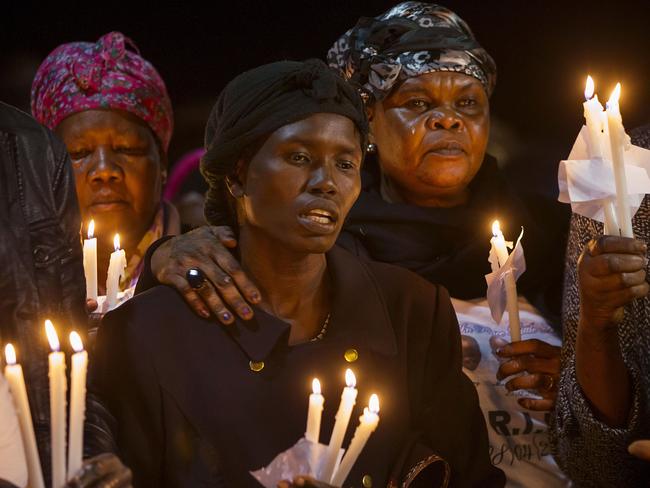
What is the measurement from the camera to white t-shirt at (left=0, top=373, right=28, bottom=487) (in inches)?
74.2

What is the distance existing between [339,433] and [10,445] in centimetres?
70

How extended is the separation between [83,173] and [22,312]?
5.41 ft

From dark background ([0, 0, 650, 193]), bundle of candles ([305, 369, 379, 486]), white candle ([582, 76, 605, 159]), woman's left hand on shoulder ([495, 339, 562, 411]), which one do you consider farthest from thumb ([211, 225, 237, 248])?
dark background ([0, 0, 650, 193])

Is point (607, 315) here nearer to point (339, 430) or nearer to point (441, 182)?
point (339, 430)

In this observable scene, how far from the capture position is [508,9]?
5.48m

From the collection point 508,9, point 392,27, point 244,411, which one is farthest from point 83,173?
point 508,9

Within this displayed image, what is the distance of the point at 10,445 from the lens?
1.90 meters

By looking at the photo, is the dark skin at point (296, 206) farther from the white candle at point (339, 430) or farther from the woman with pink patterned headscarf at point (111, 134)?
the woman with pink patterned headscarf at point (111, 134)

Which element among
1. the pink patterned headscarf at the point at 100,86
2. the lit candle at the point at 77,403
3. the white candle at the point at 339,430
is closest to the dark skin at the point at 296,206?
the white candle at the point at 339,430

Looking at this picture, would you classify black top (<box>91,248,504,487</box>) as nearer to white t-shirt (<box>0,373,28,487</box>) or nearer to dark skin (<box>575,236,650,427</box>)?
dark skin (<box>575,236,650,427</box>)

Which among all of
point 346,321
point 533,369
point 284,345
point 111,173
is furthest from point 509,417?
point 111,173

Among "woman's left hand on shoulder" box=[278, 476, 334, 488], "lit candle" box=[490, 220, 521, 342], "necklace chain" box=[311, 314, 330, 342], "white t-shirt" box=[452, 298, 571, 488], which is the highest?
"lit candle" box=[490, 220, 521, 342]

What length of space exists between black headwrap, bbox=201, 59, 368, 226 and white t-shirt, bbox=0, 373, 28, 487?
1062 millimetres

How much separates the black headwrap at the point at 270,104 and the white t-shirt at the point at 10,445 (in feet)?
3.48
